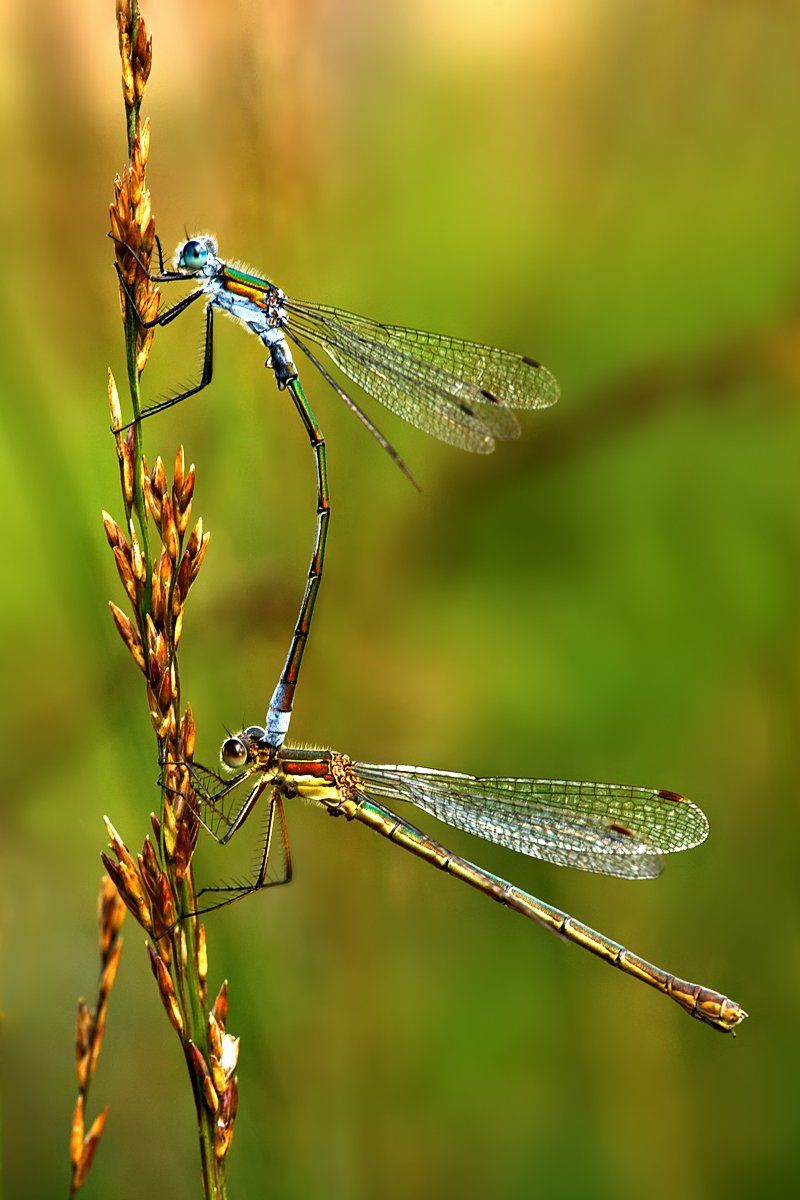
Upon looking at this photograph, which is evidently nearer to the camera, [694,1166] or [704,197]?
[694,1166]

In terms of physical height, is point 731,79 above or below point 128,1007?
above

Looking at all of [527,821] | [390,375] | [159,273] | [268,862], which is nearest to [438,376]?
[390,375]

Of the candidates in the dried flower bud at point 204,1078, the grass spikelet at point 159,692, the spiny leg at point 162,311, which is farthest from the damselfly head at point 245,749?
the spiny leg at point 162,311

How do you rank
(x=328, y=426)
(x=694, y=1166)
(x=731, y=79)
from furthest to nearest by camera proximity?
(x=731, y=79), (x=328, y=426), (x=694, y=1166)

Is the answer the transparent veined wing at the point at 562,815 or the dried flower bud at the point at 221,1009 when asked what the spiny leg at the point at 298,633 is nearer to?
the transparent veined wing at the point at 562,815

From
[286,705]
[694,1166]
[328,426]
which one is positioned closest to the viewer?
[286,705]

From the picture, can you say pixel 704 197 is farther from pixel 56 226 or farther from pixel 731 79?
pixel 56 226

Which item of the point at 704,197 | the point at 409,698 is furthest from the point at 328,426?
the point at 704,197

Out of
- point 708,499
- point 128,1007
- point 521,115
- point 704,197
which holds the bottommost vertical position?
point 128,1007
